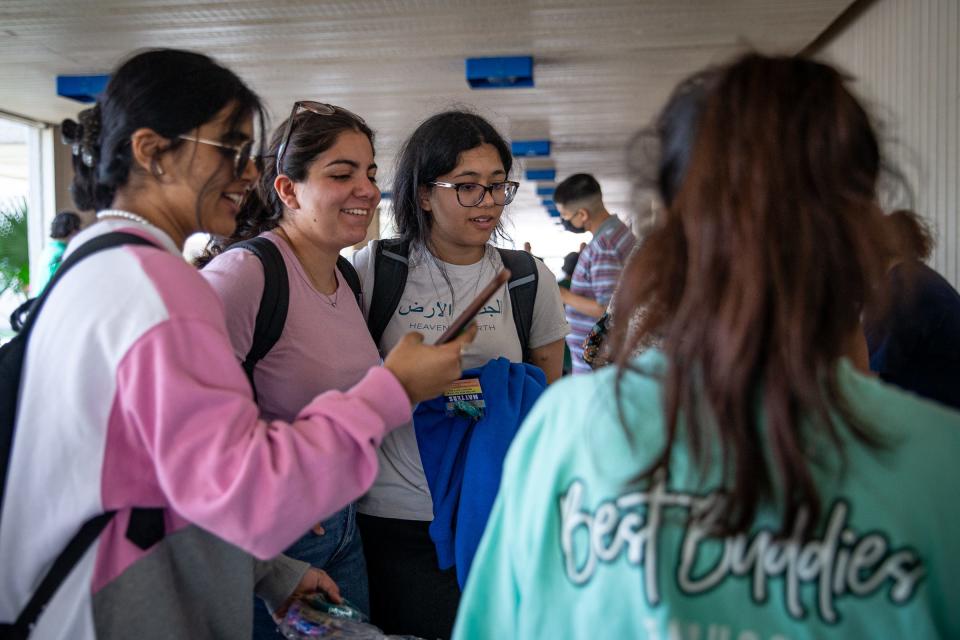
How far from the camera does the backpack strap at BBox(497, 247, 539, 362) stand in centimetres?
223

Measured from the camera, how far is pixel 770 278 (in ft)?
2.59

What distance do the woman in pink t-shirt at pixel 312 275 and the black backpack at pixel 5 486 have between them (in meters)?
0.51

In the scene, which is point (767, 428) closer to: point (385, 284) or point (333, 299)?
point (333, 299)

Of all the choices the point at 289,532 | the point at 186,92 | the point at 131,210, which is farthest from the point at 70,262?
the point at 289,532

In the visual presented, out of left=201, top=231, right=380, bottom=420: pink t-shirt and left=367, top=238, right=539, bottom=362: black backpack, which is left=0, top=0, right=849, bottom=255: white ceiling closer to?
left=367, top=238, right=539, bottom=362: black backpack

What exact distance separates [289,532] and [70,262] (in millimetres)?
521

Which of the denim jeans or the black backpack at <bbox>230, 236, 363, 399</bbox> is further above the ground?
the black backpack at <bbox>230, 236, 363, 399</bbox>

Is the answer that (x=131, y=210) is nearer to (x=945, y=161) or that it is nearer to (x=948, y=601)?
(x=948, y=601)

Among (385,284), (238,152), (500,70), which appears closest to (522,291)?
(385,284)

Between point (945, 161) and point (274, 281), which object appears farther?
point (945, 161)

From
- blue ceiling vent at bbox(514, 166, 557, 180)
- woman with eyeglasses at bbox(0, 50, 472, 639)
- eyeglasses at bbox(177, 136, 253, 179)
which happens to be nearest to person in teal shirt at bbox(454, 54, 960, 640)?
woman with eyeglasses at bbox(0, 50, 472, 639)

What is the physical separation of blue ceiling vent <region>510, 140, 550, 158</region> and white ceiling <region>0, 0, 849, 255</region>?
1.94 metres

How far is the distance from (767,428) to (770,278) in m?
0.16

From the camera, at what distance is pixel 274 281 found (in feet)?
5.72
